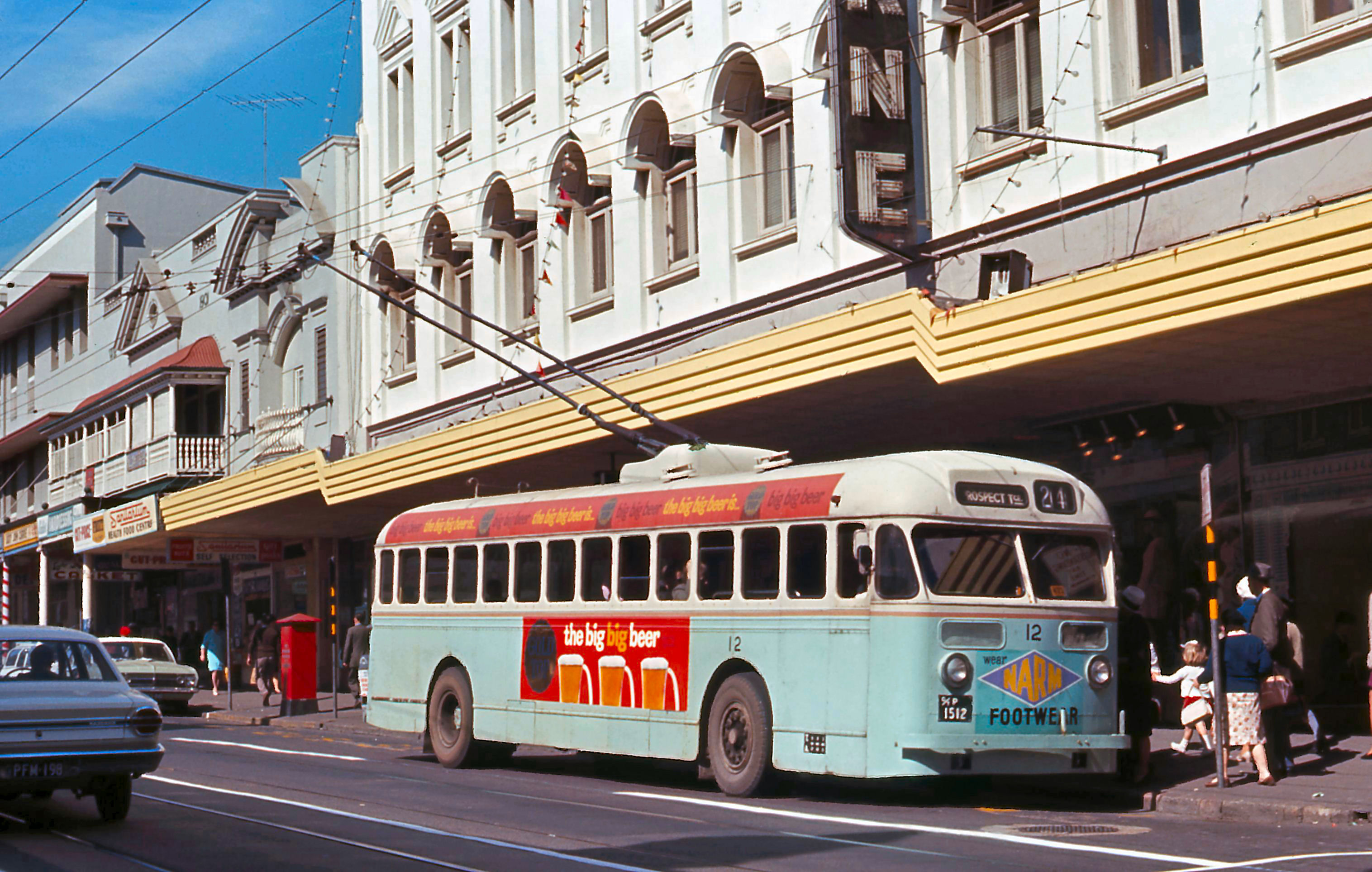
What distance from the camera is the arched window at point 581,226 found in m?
28.0

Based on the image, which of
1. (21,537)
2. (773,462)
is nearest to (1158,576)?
(773,462)

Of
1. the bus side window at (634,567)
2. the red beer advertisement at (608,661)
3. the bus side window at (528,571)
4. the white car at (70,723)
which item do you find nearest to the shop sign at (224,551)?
the bus side window at (528,571)

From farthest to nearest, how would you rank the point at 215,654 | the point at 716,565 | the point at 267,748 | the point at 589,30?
1. the point at 215,654
2. the point at 589,30
3. the point at 267,748
4. the point at 716,565

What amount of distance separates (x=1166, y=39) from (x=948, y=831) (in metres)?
9.18

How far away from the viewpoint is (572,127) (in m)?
28.1

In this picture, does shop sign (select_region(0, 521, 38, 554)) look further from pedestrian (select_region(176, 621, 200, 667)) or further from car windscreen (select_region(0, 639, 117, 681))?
car windscreen (select_region(0, 639, 117, 681))

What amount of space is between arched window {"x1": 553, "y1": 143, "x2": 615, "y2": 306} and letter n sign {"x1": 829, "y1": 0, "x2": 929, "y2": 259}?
7.78 metres

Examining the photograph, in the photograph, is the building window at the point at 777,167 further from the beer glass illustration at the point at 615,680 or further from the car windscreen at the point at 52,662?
the car windscreen at the point at 52,662

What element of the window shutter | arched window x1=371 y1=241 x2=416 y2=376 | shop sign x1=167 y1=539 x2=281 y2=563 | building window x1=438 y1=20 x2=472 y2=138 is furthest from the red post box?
building window x1=438 y1=20 x2=472 y2=138

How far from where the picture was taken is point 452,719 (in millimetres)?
20078

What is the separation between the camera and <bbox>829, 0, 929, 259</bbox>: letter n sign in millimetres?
20094

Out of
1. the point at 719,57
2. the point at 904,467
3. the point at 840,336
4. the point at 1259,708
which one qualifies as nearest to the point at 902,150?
the point at 840,336

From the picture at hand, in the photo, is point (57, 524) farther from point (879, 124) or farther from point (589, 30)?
point (879, 124)

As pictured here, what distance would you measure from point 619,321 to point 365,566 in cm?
1391
